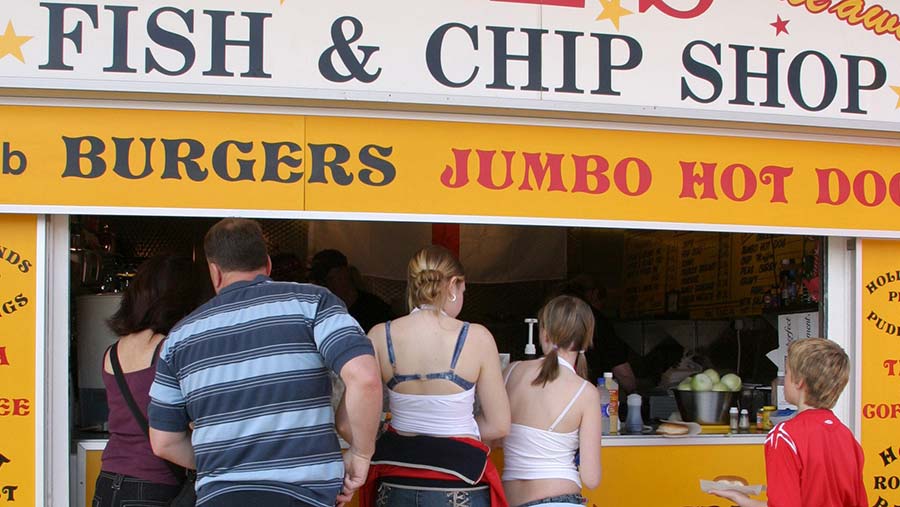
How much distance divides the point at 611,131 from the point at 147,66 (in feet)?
6.65

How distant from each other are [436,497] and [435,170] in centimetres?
145

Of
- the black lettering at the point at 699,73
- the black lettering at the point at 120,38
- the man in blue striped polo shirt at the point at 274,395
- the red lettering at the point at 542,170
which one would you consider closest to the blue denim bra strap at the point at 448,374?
the man in blue striped polo shirt at the point at 274,395

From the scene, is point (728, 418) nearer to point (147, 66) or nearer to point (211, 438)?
point (211, 438)

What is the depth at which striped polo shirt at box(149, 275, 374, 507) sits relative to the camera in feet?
9.29

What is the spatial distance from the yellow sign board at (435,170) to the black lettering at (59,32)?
0.20 m

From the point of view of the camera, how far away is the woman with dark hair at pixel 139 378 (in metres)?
3.44

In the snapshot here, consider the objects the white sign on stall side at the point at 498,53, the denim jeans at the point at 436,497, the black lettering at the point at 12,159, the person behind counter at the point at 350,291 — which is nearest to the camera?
the denim jeans at the point at 436,497

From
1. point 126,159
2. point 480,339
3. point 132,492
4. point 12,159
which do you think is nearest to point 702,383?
point 480,339

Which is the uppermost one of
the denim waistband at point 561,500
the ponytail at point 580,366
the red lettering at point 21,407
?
the ponytail at point 580,366

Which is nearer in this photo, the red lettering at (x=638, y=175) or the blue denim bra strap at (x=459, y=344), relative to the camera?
the blue denim bra strap at (x=459, y=344)

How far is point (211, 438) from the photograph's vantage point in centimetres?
287

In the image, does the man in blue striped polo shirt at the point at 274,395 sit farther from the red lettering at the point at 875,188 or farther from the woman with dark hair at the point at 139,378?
the red lettering at the point at 875,188

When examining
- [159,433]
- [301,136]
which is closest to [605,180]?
[301,136]

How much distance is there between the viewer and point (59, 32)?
12.6ft
